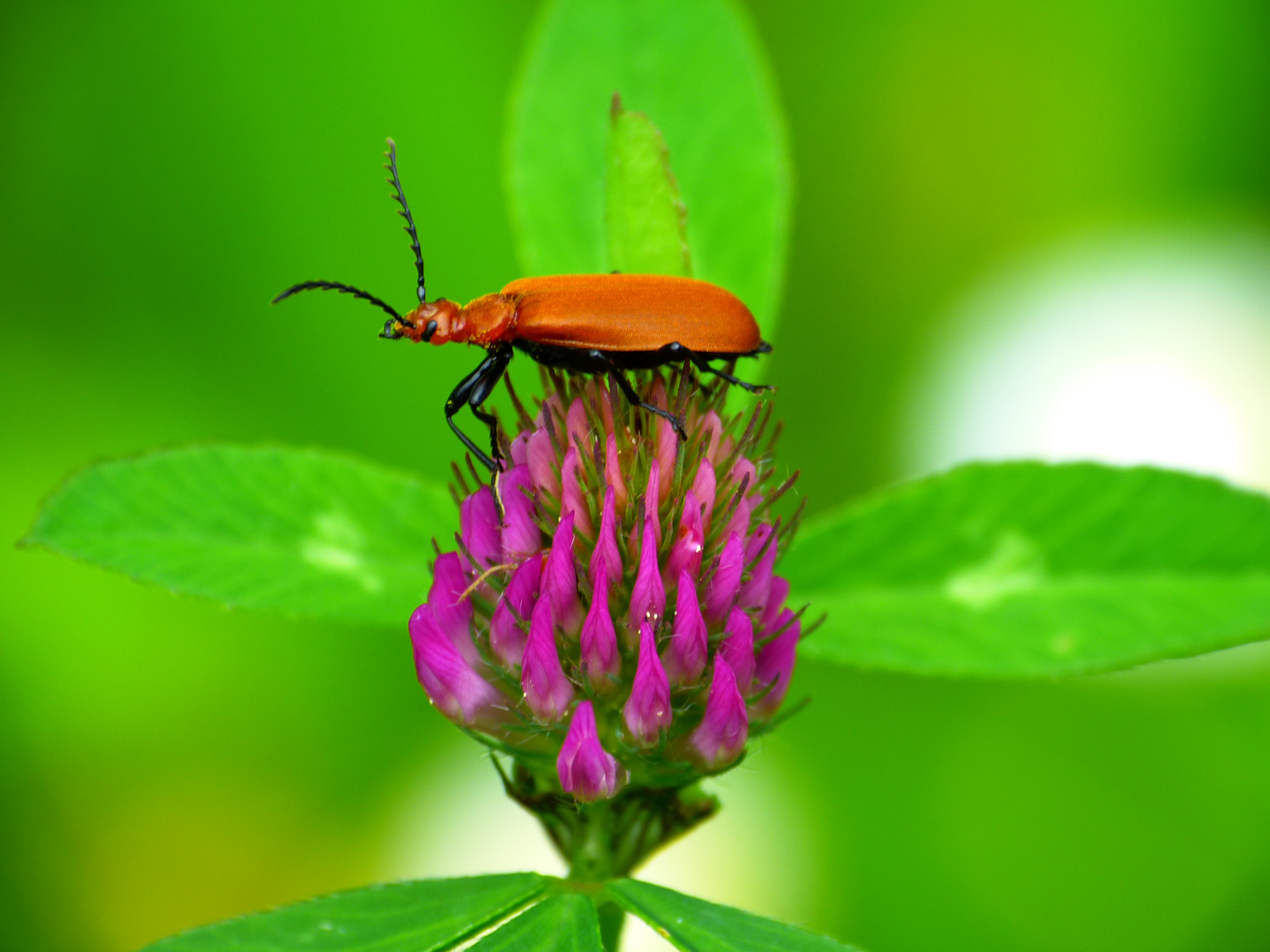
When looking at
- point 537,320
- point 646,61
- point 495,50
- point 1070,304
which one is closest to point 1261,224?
point 1070,304

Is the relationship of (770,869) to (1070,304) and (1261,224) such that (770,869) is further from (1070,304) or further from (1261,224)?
(1261,224)

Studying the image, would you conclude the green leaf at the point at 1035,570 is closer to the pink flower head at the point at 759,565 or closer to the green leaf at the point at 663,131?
the pink flower head at the point at 759,565

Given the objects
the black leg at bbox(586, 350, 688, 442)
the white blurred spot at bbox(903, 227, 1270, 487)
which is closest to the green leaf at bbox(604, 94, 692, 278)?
the black leg at bbox(586, 350, 688, 442)

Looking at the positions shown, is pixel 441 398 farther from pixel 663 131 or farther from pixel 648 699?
pixel 648 699

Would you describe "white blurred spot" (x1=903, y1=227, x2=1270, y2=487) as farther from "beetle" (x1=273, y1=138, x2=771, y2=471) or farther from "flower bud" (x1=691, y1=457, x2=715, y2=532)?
"flower bud" (x1=691, y1=457, x2=715, y2=532)

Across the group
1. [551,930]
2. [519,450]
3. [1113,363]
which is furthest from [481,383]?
[1113,363]

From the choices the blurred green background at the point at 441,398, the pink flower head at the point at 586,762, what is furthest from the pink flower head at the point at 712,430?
the blurred green background at the point at 441,398
